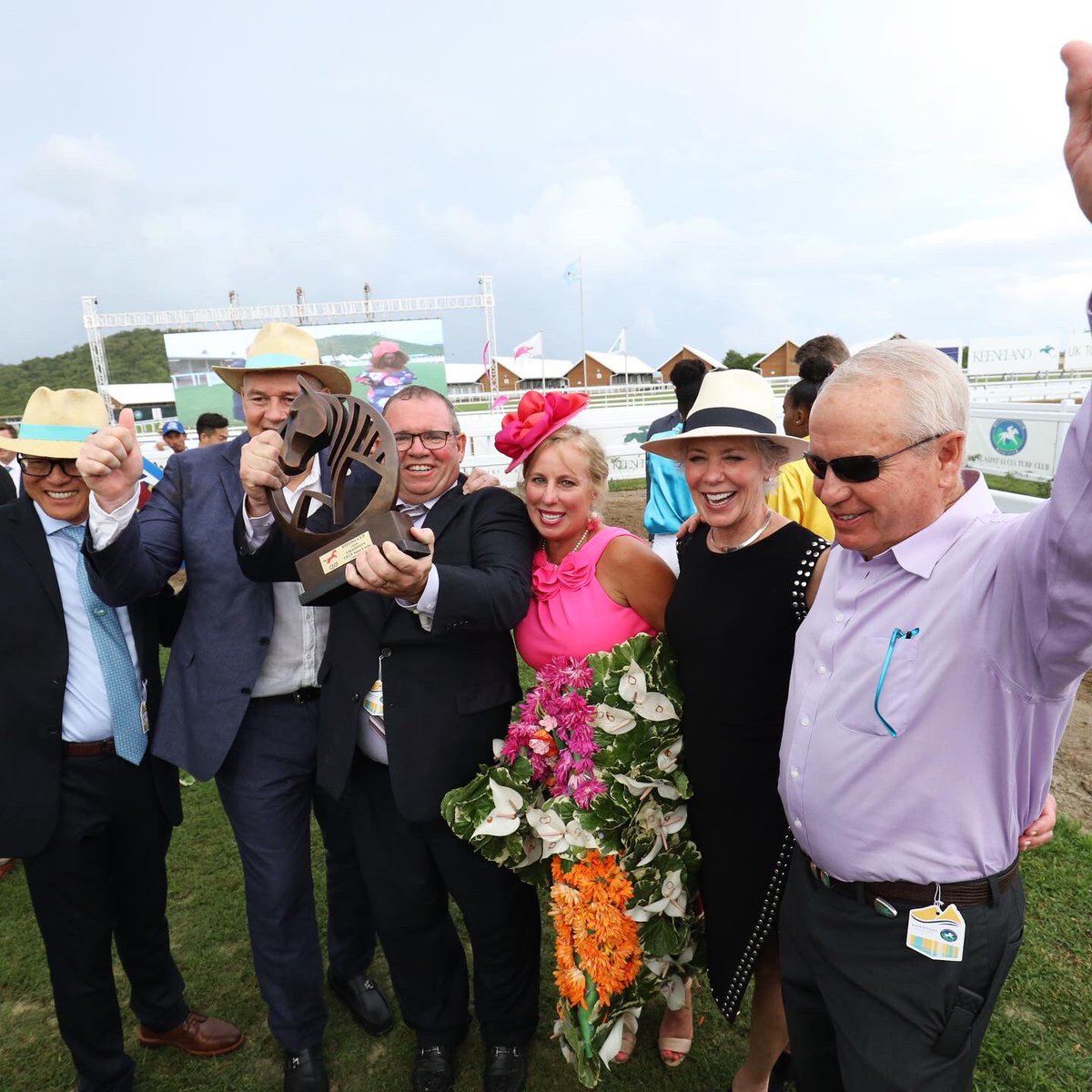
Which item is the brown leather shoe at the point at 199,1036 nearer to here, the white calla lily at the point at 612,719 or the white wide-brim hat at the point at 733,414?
the white calla lily at the point at 612,719

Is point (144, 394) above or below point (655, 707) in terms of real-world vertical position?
above

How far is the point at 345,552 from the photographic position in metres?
1.83

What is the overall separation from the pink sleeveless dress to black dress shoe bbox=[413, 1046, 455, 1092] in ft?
4.84

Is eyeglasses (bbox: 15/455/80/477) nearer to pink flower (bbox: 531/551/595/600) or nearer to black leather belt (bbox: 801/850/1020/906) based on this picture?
pink flower (bbox: 531/551/595/600)

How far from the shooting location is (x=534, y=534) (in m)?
2.46

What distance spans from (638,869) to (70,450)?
2.14 meters

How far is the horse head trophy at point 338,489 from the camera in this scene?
181 centimetres

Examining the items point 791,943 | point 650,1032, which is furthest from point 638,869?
point 650,1032

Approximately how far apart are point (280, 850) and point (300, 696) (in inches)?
21.2

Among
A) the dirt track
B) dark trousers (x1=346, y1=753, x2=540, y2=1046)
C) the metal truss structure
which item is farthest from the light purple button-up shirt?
the metal truss structure

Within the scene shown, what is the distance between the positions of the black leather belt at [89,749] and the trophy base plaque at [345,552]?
3.53ft

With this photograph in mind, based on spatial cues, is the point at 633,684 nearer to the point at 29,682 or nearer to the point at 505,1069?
the point at 505,1069

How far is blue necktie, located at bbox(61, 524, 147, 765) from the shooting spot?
2355 mm

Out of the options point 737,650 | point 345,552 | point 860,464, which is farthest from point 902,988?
point 345,552
